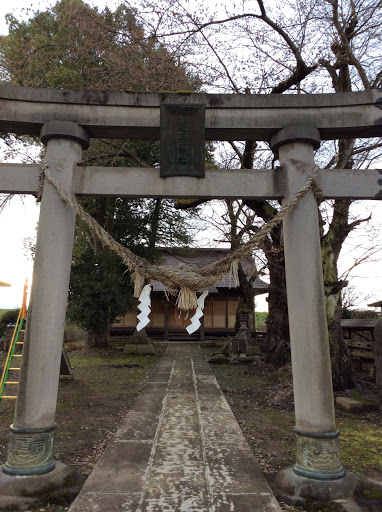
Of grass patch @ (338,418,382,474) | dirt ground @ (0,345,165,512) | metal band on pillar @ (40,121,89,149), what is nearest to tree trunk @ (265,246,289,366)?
dirt ground @ (0,345,165,512)

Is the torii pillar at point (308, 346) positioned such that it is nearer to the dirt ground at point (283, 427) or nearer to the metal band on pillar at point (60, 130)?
the dirt ground at point (283, 427)

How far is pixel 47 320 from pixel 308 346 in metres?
2.54

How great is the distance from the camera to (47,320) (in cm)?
340

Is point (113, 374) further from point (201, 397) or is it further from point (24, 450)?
point (24, 450)

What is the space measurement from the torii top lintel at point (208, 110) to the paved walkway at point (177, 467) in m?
3.60

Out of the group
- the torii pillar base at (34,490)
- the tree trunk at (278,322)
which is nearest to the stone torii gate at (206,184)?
the torii pillar base at (34,490)

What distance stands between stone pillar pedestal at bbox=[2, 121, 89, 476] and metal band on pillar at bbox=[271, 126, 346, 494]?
2272mm

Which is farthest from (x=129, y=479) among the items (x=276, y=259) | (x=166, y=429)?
(x=276, y=259)

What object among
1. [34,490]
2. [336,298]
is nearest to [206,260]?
[336,298]

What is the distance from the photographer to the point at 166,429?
500 cm

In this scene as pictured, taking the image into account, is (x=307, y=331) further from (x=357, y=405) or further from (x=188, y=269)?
(x=357, y=405)

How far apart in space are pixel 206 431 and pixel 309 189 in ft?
11.7

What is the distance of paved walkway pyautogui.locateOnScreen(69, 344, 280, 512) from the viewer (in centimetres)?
291

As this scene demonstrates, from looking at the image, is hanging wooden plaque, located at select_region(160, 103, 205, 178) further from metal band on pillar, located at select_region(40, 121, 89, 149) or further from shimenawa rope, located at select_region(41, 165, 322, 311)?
shimenawa rope, located at select_region(41, 165, 322, 311)
